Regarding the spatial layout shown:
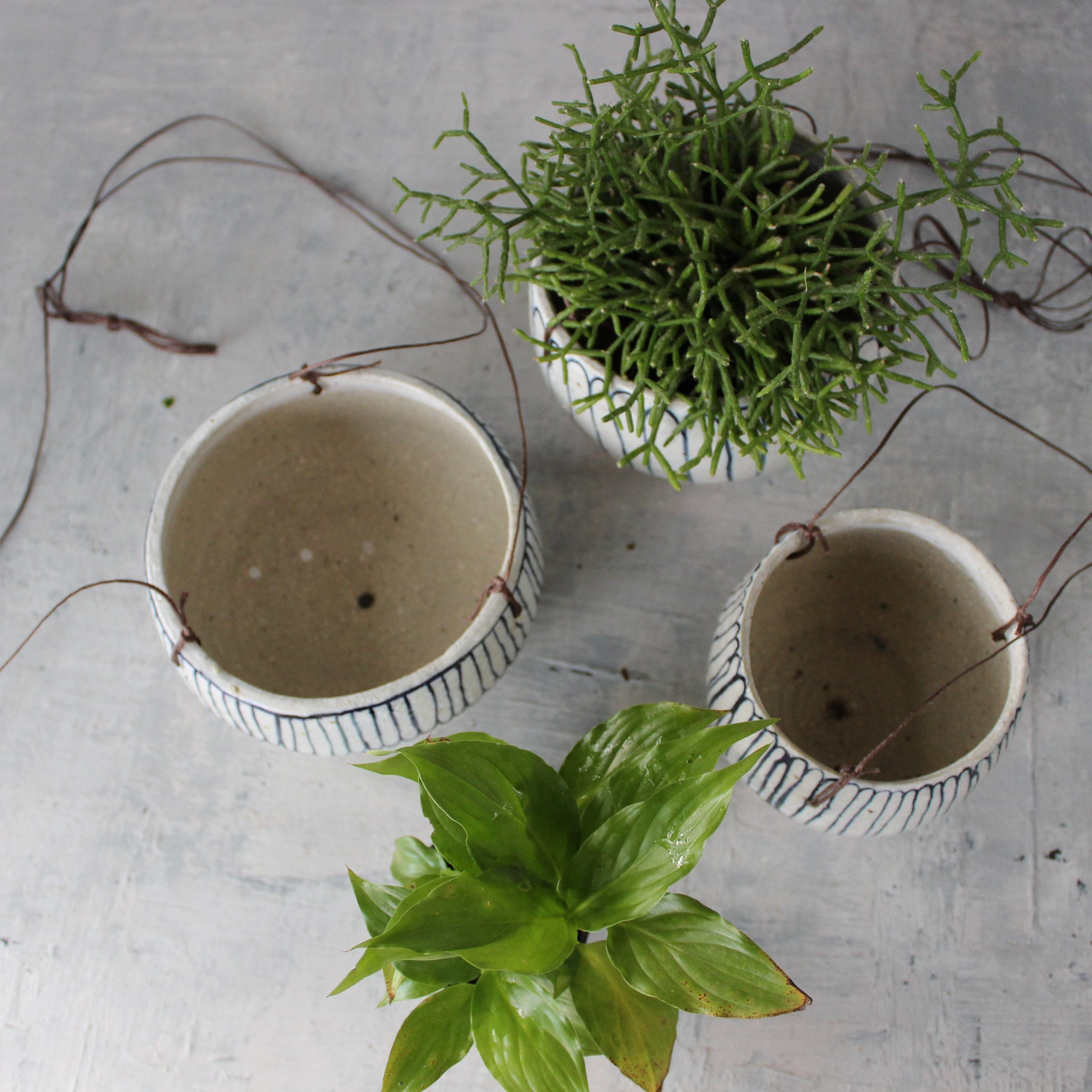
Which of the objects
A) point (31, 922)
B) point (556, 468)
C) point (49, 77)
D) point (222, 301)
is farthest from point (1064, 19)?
point (31, 922)

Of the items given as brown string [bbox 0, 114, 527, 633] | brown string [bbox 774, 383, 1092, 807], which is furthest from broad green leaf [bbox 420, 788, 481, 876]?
brown string [bbox 0, 114, 527, 633]

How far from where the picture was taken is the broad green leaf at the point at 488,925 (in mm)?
469

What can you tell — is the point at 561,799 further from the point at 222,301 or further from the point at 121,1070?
the point at 222,301

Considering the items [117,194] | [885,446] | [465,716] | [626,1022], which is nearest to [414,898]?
[626,1022]

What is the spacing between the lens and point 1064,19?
0.86 metres

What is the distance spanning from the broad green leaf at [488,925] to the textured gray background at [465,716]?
240mm

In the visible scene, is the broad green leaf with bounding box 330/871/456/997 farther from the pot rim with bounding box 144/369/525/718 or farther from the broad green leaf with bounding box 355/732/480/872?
the pot rim with bounding box 144/369/525/718

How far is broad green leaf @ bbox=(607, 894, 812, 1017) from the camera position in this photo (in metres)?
0.50

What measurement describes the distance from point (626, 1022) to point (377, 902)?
0.16m

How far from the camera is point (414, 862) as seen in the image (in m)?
0.60

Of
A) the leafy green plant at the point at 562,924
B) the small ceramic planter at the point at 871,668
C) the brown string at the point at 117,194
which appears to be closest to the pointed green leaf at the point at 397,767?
the leafy green plant at the point at 562,924

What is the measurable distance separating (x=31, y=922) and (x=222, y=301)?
520mm

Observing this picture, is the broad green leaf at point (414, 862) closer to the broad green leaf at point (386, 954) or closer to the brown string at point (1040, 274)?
the broad green leaf at point (386, 954)

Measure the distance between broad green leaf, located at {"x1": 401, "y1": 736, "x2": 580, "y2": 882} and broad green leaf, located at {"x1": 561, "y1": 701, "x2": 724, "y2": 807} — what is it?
3 centimetres
